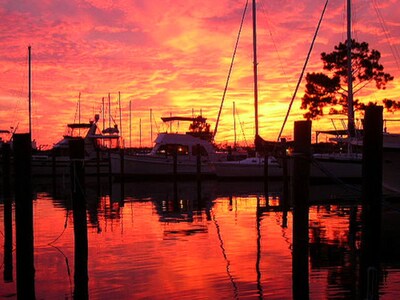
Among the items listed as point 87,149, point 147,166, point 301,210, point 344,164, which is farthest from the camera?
point 87,149

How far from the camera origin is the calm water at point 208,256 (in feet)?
30.9

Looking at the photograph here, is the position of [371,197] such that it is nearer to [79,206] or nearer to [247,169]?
Answer: [79,206]

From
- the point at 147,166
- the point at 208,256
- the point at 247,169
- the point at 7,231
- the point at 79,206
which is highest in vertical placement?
the point at 147,166

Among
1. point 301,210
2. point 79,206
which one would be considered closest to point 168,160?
point 79,206

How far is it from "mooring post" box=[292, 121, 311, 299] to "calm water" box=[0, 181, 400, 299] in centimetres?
3

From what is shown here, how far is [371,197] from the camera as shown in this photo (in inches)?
305

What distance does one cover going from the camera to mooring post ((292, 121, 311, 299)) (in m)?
8.12

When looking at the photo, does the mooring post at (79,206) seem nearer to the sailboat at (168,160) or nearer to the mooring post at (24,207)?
the mooring post at (24,207)

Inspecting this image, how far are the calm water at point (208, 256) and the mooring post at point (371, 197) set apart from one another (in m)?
0.14

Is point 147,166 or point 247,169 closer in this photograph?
point 247,169

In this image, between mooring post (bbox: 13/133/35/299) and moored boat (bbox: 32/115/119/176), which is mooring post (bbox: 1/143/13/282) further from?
moored boat (bbox: 32/115/119/176)

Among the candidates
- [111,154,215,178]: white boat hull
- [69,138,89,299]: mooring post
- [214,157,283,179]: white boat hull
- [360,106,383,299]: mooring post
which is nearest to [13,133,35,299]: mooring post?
[69,138,89,299]: mooring post

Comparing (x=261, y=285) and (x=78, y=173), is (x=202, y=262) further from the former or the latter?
(x=78, y=173)

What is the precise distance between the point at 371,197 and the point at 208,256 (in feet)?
17.4
